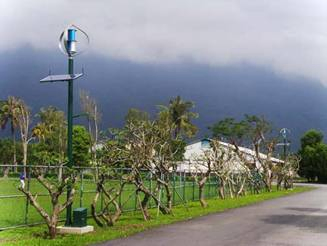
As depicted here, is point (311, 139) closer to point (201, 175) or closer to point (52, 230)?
point (201, 175)

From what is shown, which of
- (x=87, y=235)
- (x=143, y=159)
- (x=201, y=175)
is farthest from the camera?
(x=201, y=175)

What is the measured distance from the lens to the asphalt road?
1364 centimetres

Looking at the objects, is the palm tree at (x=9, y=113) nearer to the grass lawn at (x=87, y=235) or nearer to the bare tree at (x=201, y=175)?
the bare tree at (x=201, y=175)

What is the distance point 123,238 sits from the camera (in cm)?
1437

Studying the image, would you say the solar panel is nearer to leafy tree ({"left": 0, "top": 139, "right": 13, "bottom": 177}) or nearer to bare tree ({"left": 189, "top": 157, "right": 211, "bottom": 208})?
bare tree ({"left": 189, "top": 157, "right": 211, "bottom": 208})

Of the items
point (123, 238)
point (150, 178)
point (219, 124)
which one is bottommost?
point (123, 238)

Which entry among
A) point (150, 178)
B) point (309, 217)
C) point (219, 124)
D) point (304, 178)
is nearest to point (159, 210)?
point (150, 178)

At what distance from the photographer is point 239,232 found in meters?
15.8

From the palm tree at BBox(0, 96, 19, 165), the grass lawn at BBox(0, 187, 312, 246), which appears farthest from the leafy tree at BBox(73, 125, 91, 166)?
the grass lawn at BBox(0, 187, 312, 246)

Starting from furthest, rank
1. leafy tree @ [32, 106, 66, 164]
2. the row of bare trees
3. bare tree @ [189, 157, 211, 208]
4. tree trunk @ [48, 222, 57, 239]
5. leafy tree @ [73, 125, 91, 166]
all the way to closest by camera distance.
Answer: leafy tree @ [32, 106, 66, 164]
leafy tree @ [73, 125, 91, 166]
bare tree @ [189, 157, 211, 208]
the row of bare trees
tree trunk @ [48, 222, 57, 239]

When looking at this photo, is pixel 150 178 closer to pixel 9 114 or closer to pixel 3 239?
pixel 3 239

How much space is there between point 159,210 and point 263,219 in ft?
14.2

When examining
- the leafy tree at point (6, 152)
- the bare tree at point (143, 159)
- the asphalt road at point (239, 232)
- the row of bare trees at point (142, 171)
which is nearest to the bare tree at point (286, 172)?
the row of bare trees at point (142, 171)

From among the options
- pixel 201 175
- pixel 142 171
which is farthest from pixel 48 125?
pixel 142 171
